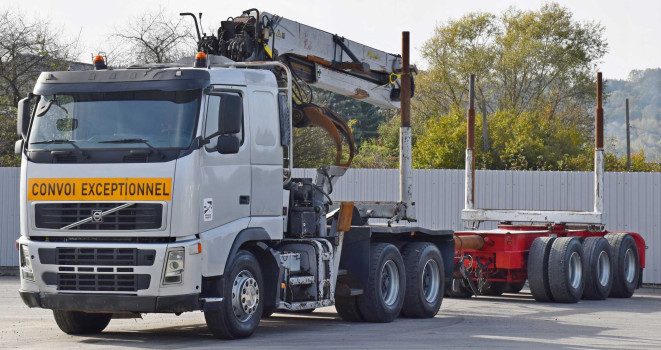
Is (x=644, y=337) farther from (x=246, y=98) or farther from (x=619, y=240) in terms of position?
(x=619, y=240)

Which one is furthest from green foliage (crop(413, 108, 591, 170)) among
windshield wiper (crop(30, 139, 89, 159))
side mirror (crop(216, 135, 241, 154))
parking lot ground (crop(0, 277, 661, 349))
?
windshield wiper (crop(30, 139, 89, 159))

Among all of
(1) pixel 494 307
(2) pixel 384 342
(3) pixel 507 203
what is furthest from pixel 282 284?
(3) pixel 507 203

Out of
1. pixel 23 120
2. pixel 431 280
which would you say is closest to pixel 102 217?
pixel 23 120

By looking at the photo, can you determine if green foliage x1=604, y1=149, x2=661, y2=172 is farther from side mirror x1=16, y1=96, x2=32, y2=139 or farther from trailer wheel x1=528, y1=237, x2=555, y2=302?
side mirror x1=16, y1=96, x2=32, y2=139

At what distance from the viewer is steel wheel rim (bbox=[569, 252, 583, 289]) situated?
20031 mm

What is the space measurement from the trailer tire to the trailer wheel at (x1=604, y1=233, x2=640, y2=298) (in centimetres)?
750

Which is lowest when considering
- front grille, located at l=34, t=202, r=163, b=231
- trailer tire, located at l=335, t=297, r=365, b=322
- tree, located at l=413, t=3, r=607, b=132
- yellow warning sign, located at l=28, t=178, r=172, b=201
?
trailer tire, located at l=335, t=297, r=365, b=322

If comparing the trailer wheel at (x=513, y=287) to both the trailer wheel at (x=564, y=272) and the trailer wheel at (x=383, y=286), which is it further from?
the trailer wheel at (x=383, y=286)

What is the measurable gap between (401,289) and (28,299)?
569 centimetres

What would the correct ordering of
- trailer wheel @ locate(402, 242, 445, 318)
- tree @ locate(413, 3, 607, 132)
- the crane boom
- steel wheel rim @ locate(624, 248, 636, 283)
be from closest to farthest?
the crane boom, trailer wheel @ locate(402, 242, 445, 318), steel wheel rim @ locate(624, 248, 636, 283), tree @ locate(413, 3, 607, 132)

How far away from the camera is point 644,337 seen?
13.8 metres

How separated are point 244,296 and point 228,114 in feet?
7.11

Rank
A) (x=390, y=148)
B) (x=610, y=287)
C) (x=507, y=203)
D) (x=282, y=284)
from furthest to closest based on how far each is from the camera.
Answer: (x=390, y=148) < (x=507, y=203) < (x=610, y=287) < (x=282, y=284)

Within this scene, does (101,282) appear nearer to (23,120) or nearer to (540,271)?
(23,120)
